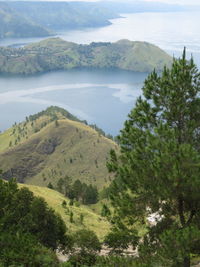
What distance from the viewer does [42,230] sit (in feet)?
174

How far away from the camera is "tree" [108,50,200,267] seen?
76.5 ft

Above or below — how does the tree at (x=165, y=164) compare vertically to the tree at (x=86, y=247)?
above

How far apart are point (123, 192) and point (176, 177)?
5.32 m

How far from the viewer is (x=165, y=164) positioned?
942 inches

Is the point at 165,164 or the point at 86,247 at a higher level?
the point at 165,164

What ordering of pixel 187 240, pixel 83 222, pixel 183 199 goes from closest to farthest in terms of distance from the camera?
pixel 187 240 < pixel 183 199 < pixel 83 222

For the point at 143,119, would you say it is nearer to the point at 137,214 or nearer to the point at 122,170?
the point at 122,170

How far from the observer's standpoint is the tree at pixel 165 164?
2333cm

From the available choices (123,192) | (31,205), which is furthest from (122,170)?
(31,205)

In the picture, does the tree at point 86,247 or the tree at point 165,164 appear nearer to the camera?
the tree at point 165,164

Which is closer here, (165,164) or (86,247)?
(165,164)

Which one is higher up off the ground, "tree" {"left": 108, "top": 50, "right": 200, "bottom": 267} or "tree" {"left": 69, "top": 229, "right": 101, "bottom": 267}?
"tree" {"left": 108, "top": 50, "right": 200, "bottom": 267}

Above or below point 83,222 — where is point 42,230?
above

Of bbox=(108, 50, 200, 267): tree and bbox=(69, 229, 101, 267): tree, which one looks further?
bbox=(69, 229, 101, 267): tree
